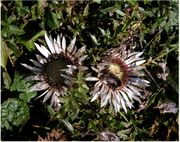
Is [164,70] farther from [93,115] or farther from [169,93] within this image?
[93,115]

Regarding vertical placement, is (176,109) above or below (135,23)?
below

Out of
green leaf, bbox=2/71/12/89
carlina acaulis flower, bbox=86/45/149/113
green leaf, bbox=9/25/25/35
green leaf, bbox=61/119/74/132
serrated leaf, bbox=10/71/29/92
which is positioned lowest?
green leaf, bbox=61/119/74/132

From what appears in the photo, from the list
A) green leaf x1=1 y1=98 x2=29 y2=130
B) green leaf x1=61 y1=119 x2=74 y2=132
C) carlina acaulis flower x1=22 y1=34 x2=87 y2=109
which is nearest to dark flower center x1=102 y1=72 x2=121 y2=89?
carlina acaulis flower x1=22 y1=34 x2=87 y2=109

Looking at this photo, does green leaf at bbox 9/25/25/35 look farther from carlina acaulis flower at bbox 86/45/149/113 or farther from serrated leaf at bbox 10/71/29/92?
carlina acaulis flower at bbox 86/45/149/113

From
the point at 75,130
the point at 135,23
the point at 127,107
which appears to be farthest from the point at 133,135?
the point at 135,23

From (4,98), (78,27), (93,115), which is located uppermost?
(78,27)

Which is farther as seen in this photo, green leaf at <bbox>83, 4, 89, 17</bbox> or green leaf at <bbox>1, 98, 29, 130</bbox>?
green leaf at <bbox>83, 4, 89, 17</bbox>

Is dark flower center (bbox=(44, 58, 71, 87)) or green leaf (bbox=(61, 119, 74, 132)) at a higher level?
dark flower center (bbox=(44, 58, 71, 87))
